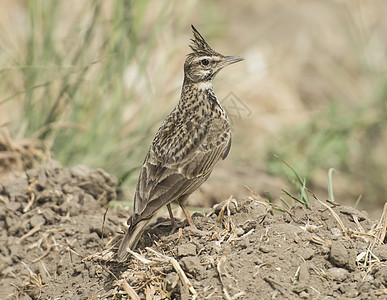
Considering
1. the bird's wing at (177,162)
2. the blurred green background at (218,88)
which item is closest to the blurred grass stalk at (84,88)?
the blurred green background at (218,88)

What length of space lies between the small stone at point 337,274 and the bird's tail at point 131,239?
1.18 meters

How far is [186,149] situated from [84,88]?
2323mm

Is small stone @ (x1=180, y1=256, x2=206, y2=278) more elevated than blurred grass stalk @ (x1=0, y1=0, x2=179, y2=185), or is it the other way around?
blurred grass stalk @ (x1=0, y1=0, x2=179, y2=185)

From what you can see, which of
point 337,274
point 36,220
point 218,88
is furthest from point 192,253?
point 218,88

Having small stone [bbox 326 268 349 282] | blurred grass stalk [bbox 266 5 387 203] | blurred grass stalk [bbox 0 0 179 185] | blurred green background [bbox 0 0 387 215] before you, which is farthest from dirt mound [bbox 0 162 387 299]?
blurred grass stalk [bbox 266 5 387 203]

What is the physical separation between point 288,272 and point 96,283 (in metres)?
1.26

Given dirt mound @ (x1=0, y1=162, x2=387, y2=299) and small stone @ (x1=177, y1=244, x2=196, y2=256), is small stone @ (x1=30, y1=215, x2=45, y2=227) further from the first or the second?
small stone @ (x1=177, y1=244, x2=196, y2=256)

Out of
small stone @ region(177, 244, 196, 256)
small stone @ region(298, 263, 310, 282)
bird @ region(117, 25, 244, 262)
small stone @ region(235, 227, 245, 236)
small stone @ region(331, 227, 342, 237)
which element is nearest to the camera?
small stone @ region(298, 263, 310, 282)

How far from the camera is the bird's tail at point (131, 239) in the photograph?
4.09 m

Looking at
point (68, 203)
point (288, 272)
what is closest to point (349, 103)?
point (68, 203)

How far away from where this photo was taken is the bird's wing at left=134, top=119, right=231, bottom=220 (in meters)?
4.41

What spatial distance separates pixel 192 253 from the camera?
3.95 metres

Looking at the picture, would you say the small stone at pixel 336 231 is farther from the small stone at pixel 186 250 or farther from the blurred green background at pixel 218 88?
the blurred green background at pixel 218 88

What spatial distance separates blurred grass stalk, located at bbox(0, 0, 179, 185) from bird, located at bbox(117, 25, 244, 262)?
4.51 ft
